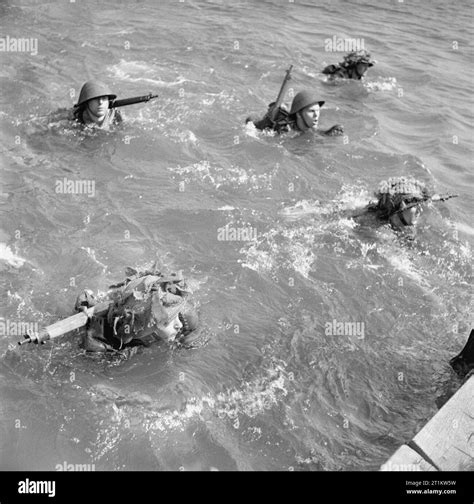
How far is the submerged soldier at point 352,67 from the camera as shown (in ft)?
48.8

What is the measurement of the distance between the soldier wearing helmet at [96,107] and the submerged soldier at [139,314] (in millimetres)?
5260

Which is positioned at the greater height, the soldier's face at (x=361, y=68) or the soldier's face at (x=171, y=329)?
the soldier's face at (x=361, y=68)

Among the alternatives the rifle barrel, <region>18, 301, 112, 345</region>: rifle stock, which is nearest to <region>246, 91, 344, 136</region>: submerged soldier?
the rifle barrel

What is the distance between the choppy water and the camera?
6176mm

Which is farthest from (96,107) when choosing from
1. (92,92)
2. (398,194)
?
(398,194)

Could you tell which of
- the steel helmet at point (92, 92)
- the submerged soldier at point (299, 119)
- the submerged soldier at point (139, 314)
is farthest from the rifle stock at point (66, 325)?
the submerged soldier at point (299, 119)

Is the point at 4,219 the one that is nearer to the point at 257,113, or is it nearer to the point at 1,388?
the point at 1,388

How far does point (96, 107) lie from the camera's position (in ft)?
36.4

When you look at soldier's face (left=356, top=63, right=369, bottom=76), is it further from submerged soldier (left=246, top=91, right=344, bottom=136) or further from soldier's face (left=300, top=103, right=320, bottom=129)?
soldier's face (left=300, top=103, right=320, bottom=129)

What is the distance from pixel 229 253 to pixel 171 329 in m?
2.73

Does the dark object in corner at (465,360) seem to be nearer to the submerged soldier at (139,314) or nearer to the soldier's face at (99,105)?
the submerged soldier at (139,314)

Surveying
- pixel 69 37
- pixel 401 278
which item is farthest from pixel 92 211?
pixel 69 37

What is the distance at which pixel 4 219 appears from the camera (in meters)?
8.95
